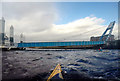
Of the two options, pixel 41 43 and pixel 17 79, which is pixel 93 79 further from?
pixel 41 43

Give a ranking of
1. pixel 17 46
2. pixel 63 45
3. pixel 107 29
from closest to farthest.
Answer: pixel 17 46 → pixel 63 45 → pixel 107 29

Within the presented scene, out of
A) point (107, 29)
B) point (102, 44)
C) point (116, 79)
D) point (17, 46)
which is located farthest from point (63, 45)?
point (107, 29)

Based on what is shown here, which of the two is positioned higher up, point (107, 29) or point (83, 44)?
point (107, 29)

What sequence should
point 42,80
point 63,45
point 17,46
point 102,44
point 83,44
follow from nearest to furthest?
point 42,80, point 17,46, point 63,45, point 83,44, point 102,44

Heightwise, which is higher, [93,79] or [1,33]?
[1,33]

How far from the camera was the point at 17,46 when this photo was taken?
143ft

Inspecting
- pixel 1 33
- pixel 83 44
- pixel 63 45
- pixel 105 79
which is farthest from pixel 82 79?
pixel 1 33

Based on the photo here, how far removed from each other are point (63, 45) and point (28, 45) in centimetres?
2585

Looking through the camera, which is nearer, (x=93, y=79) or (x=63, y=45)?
(x=93, y=79)

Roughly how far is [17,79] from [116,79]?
790 cm

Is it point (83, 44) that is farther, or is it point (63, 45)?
point (83, 44)

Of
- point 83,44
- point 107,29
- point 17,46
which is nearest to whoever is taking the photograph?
point 17,46

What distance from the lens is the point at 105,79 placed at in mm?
4832

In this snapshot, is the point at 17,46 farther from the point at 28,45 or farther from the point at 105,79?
the point at 105,79
